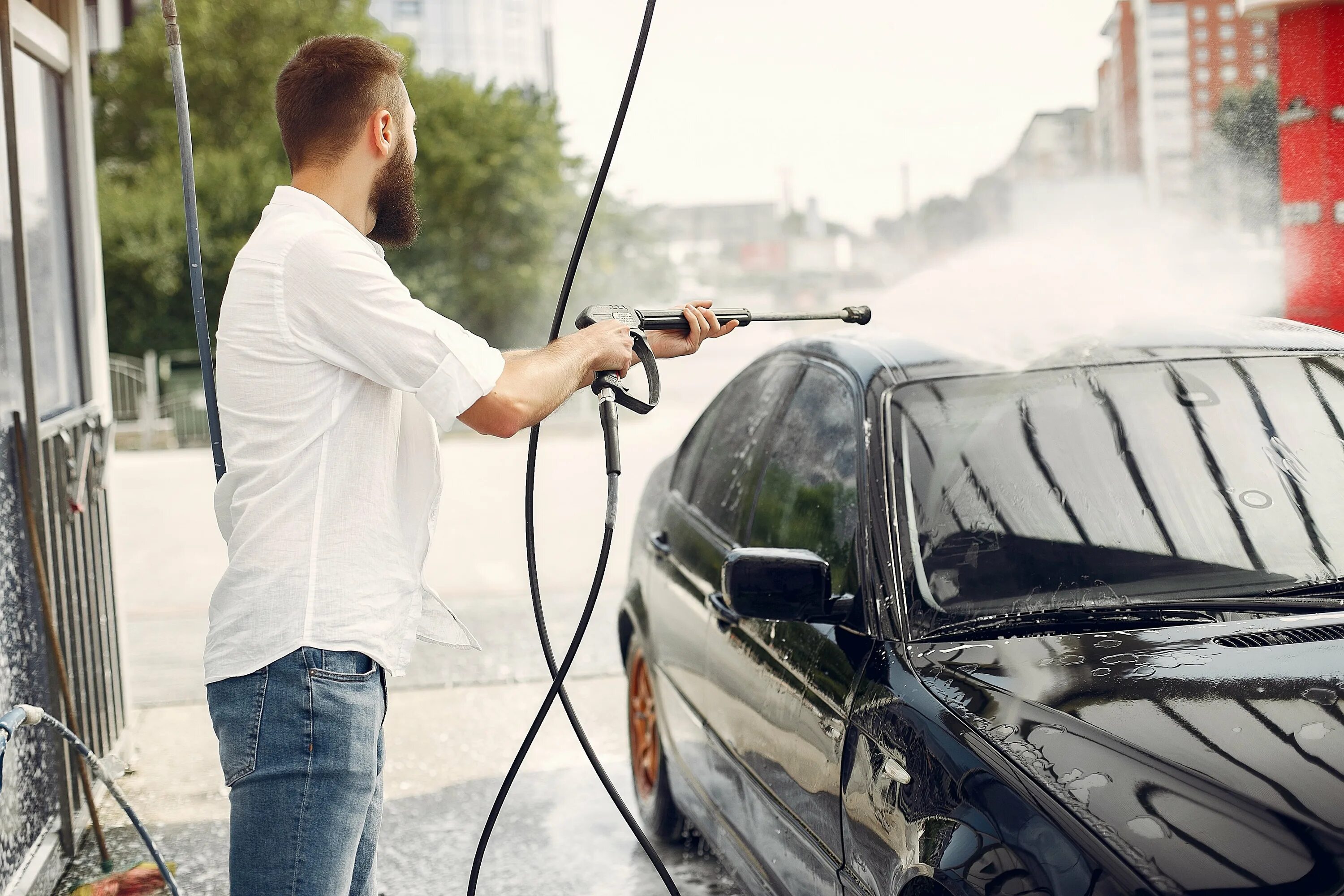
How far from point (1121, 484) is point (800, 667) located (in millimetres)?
740

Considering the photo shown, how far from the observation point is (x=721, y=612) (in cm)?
324

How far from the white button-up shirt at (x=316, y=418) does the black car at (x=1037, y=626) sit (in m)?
A: 0.77

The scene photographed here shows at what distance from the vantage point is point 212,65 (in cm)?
3091

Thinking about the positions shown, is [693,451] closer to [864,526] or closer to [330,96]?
[864,526]

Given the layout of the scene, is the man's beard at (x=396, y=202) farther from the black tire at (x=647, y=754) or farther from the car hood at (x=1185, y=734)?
the black tire at (x=647, y=754)

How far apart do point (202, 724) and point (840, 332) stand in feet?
11.7

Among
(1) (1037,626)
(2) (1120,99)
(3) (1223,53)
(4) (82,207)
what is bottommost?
(1) (1037,626)

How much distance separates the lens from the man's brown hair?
7.32 feet

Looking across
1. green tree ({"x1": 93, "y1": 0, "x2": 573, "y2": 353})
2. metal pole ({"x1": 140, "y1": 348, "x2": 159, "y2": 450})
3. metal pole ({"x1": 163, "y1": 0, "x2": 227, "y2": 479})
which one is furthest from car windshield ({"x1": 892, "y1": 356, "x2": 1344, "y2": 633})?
green tree ({"x1": 93, "y1": 0, "x2": 573, "y2": 353})

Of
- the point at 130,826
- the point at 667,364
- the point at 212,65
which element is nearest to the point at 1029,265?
the point at 130,826

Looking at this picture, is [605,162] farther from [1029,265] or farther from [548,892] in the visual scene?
[548,892]

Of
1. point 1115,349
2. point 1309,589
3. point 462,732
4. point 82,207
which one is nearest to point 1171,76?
point 462,732

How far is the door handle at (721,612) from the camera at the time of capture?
10.4 ft

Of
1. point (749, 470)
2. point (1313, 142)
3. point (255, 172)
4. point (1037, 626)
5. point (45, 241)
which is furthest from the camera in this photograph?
point (255, 172)
